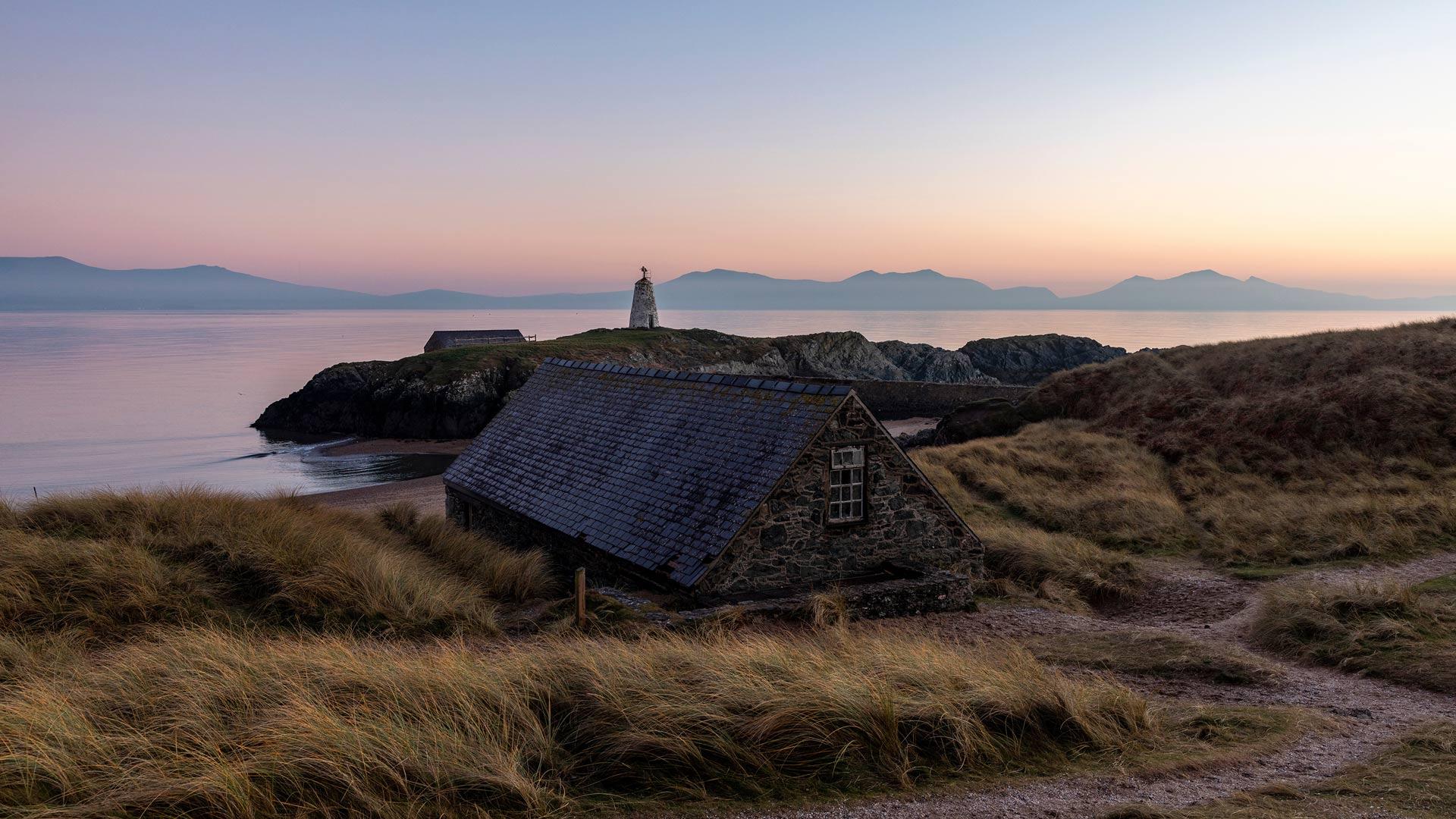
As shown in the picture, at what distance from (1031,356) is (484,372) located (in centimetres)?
6513

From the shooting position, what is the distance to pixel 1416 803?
560 centimetres

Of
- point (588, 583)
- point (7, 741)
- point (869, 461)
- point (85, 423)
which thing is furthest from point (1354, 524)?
point (85, 423)

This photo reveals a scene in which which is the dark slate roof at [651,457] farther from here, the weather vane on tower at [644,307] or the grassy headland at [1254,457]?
the weather vane on tower at [644,307]

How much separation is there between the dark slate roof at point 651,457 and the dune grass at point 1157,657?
4.77 meters

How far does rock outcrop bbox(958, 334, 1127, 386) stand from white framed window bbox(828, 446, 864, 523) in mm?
84905

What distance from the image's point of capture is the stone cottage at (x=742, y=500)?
13.0m

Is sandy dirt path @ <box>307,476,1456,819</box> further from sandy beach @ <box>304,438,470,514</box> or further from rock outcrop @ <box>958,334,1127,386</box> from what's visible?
rock outcrop @ <box>958,334,1127,386</box>

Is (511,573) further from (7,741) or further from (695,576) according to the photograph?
(7,741)

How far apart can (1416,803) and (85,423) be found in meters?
71.2

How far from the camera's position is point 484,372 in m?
62.5

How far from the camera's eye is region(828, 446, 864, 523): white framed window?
44.2ft

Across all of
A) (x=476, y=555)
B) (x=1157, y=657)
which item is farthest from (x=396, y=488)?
(x=1157, y=657)

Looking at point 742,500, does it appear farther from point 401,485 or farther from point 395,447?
point 395,447

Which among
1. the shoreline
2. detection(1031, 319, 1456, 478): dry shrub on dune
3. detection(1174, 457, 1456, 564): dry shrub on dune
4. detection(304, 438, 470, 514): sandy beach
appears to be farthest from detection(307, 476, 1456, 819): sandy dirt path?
the shoreline
